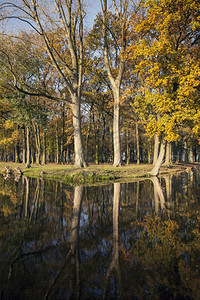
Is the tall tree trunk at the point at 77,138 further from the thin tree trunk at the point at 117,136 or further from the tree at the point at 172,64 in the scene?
the tree at the point at 172,64

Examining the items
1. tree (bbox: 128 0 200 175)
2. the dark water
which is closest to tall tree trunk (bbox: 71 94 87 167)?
tree (bbox: 128 0 200 175)

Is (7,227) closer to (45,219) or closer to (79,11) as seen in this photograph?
(45,219)

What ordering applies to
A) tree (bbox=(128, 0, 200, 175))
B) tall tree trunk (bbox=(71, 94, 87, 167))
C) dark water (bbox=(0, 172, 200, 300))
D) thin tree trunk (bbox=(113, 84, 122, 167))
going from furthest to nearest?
thin tree trunk (bbox=(113, 84, 122, 167))
tall tree trunk (bbox=(71, 94, 87, 167))
tree (bbox=(128, 0, 200, 175))
dark water (bbox=(0, 172, 200, 300))

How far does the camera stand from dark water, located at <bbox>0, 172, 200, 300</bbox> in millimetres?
2201

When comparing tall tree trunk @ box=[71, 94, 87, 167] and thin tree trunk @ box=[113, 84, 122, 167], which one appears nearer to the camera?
tall tree trunk @ box=[71, 94, 87, 167]

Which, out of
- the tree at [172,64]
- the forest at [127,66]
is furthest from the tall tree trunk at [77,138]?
the tree at [172,64]

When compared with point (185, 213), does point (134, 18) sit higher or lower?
higher

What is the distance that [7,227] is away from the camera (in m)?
4.09

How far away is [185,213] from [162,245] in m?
2.15

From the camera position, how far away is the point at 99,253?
10.0ft

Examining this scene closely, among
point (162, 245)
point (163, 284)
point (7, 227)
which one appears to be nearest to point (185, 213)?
point (162, 245)

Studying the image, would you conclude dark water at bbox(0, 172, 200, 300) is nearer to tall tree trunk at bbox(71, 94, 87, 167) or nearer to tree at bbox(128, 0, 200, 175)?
tree at bbox(128, 0, 200, 175)

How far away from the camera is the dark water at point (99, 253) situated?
220 centimetres

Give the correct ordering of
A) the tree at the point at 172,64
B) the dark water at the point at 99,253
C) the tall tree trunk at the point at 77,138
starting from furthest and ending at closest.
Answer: the tall tree trunk at the point at 77,138 < the tree at the point at 172,64 < the dark water at the point at 99,253
